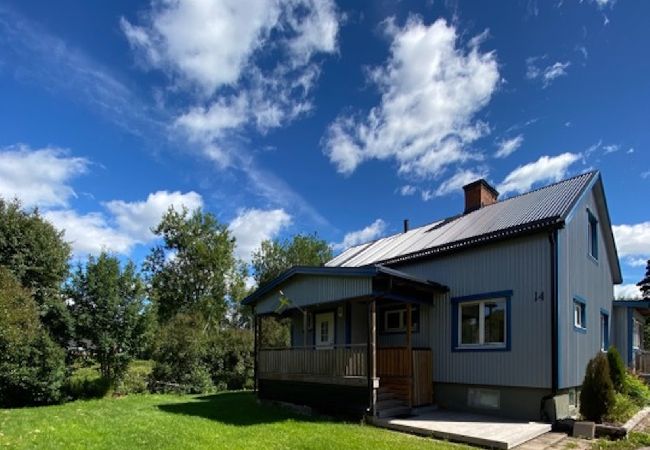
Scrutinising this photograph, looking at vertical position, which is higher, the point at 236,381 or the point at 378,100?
the point at 378,100

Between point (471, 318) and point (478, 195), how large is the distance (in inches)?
224

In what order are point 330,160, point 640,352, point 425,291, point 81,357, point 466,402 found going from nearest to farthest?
point 466,402 → point 425,291 → point 81,357 → point 640,352 → point 330,160

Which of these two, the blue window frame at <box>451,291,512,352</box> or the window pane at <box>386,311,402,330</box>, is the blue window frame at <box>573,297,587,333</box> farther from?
the window pane at <box>386,311,402,330</box>

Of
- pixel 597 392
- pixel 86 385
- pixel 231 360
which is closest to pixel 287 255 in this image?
pixel 231 360

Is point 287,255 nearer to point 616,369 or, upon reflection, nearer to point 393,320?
point 393,320

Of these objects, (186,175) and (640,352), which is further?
(186,175)

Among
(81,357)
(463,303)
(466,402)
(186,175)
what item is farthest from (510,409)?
(186,175)

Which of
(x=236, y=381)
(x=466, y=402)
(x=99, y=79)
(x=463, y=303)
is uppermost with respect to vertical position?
(x=99, y=79)

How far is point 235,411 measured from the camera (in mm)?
12797

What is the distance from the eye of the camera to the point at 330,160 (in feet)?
82.8

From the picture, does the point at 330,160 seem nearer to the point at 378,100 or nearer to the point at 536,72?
the point at 378,100

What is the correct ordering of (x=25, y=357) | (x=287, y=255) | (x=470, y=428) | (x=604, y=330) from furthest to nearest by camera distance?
(x=287, y=255) → (x=604, y=330) → (x=25, y=357) → (x=470, y=428)

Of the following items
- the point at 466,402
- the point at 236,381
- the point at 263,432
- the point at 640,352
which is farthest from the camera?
the point at 236,381

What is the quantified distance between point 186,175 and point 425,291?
1808cm
